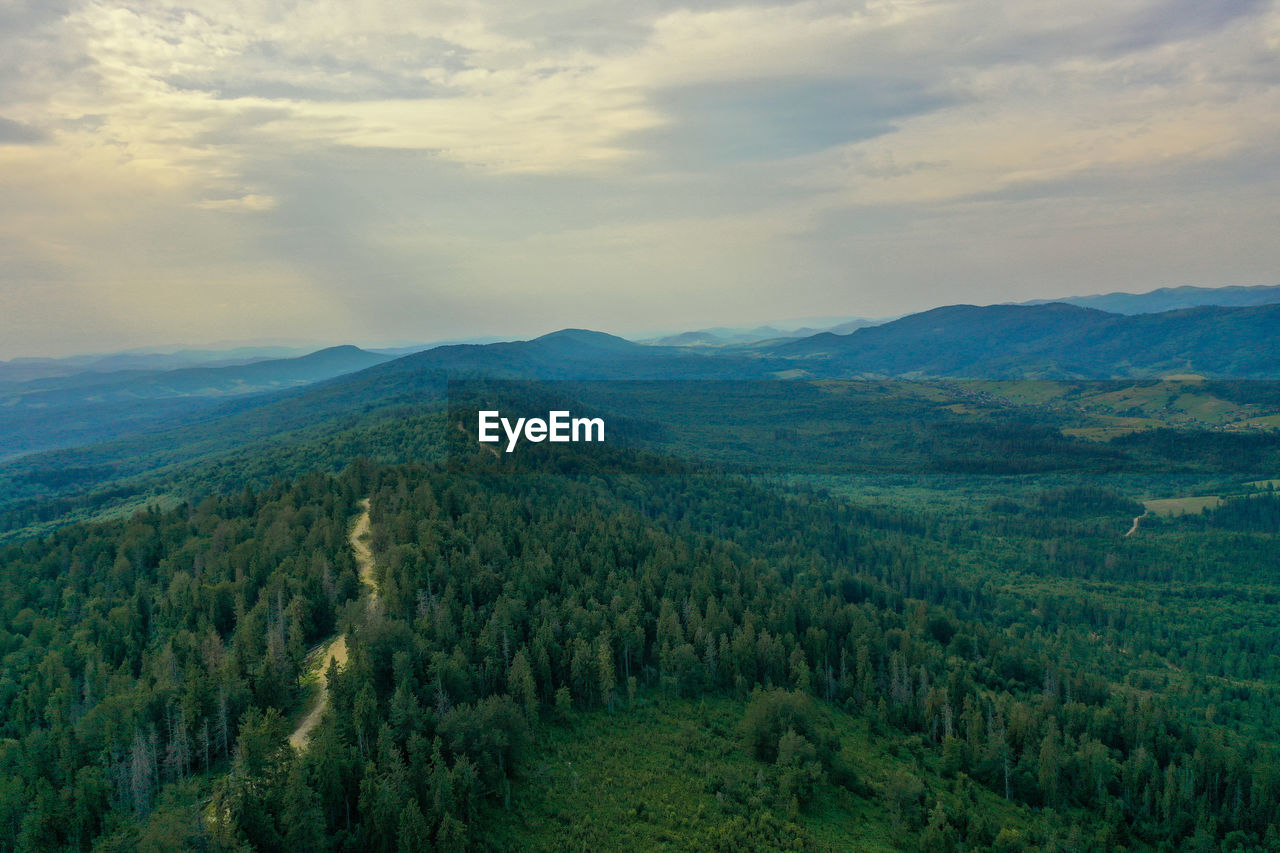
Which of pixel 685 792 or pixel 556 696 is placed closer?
pixel 685 792

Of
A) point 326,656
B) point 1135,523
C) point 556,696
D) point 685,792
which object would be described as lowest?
point 1135,523

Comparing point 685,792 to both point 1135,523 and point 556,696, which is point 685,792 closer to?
point 556,696

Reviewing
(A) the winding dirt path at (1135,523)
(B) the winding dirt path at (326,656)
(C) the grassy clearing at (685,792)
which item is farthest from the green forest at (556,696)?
(A) the winding dirt path at (1135,523)

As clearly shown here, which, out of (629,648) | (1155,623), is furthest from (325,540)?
(1155,623)

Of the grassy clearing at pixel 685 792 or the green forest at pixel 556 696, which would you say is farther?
the grassy clearing at pixel 685 792

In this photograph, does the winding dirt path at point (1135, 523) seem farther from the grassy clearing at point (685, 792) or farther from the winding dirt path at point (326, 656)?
the winding dirt path at point (326, 656)

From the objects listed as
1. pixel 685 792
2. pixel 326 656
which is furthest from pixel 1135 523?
pixel 326 656
